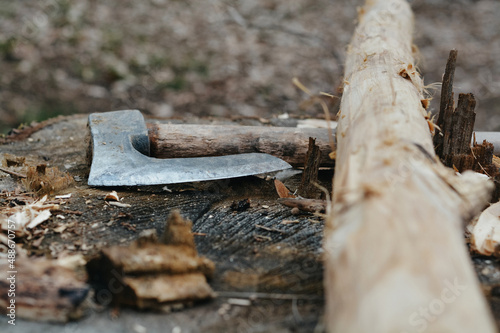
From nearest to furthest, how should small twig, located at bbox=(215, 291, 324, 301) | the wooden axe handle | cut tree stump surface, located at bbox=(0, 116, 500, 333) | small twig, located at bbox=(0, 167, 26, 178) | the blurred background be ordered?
cut tree stump surface, located at bbox=(0, 116, 500, 333), small twig, located at bbox=(215, 291, 324, 301), small twig, located at bbox=(0, 167, 26, 178), the wooden axe handle, the blurred background

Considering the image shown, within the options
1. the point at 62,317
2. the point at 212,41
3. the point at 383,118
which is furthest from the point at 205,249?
the point at 212,41

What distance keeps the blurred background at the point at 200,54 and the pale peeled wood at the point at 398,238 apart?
11.7 ft

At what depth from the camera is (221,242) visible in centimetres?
196

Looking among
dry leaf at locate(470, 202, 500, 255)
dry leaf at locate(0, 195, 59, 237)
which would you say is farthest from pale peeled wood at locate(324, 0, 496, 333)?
dry leaf at locate(0, 195, 59, 237)

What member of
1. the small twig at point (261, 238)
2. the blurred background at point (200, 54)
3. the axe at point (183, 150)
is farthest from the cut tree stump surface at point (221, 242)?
the blurred background at point (200, 54)

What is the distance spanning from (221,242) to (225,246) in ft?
0.13

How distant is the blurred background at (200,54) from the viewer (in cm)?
574

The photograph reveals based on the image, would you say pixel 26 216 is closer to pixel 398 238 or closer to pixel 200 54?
pixel 398 238

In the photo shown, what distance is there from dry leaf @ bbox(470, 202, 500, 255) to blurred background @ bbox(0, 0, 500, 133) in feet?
10.6

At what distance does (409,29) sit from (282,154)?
237 cm

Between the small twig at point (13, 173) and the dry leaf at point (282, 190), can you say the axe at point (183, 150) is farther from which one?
the small twig at point (13, 173)

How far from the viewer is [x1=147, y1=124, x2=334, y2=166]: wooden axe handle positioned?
2854mm

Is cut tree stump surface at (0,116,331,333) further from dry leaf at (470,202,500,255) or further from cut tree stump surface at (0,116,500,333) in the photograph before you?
dry leaf at (470,202,500,255)

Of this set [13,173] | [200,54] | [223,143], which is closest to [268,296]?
[223,143]
